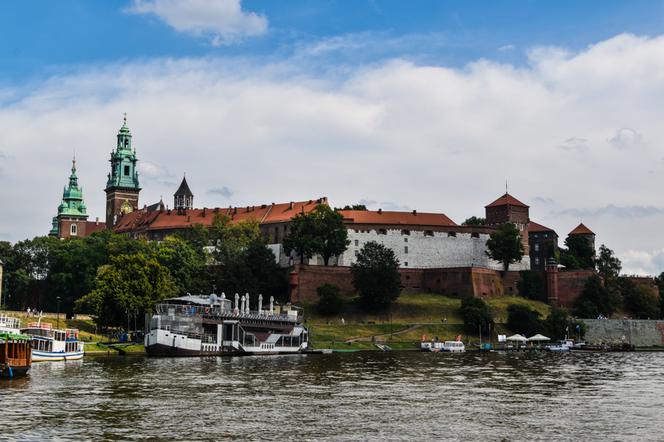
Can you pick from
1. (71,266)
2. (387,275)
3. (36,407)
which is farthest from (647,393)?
(71,266)

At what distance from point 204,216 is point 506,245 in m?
59.9

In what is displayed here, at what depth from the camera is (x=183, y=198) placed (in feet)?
589

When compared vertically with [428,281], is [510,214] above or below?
above

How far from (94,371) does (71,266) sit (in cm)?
7013

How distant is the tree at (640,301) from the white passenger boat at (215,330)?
61.8 m

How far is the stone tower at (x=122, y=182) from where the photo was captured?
610 feet

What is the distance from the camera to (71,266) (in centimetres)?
12812

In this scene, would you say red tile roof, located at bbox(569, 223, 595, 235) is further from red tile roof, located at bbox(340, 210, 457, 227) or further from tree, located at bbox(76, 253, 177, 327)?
tree, located at bbox(76, 253, 177, 327)

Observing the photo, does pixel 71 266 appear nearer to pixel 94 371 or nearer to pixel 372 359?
pixel 372 359

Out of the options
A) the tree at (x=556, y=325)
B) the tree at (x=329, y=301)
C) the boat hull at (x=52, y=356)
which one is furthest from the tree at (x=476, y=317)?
the boat hull at (x=52, y=356)

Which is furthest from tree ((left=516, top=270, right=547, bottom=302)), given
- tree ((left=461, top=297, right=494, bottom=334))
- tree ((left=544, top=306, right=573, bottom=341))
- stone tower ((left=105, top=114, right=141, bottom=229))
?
stone tower ((left=105, top=114, right=141, bottom=229))

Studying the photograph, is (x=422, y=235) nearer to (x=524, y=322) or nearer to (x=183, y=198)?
(x=524, y=322)

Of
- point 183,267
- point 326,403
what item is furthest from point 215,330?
point 326,403

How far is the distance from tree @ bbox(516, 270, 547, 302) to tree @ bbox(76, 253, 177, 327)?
6052 centimetres
